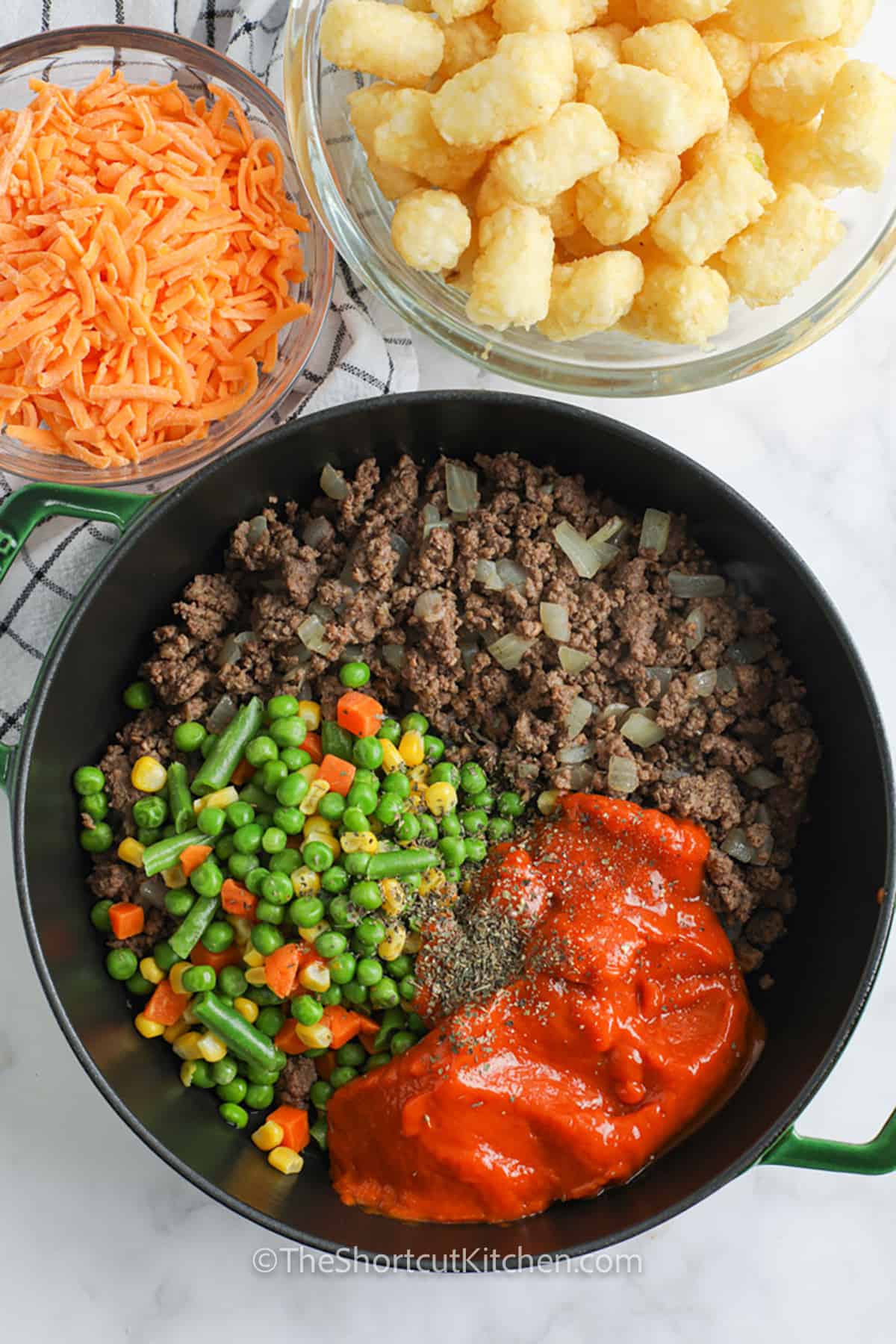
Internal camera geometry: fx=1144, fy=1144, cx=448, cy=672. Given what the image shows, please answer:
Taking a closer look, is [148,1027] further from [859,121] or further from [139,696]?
[859,121]

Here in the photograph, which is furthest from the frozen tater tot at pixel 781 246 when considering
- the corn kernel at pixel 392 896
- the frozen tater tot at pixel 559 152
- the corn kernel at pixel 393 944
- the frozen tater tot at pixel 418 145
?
the corn kernel at pixel 393 944

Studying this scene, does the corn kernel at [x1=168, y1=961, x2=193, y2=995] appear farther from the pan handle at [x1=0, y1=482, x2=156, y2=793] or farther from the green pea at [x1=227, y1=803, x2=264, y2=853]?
the pan handle at [x1=0, y1=482, x2=156, y2=793]

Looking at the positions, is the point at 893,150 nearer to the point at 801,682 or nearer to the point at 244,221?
the point at 801,682

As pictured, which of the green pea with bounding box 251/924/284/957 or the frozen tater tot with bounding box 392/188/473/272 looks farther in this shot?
the green pea with bounding box 251/924/284/957

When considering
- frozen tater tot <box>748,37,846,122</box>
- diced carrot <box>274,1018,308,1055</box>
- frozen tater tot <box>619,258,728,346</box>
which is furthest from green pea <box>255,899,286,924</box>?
frozen tater tot <box>748,37,846,122</box>

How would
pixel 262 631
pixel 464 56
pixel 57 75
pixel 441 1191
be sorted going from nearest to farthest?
pixel 464 56, pixel 441 1191, pixel 262 631, pixel 57 75

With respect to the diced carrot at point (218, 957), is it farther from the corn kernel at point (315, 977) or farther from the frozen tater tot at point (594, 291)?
the frozen tater tot at point (594, 291)

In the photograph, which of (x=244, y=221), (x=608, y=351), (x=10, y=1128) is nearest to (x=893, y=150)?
A: (x=608, y=351)
